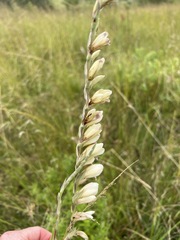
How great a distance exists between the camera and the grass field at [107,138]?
1.51 m

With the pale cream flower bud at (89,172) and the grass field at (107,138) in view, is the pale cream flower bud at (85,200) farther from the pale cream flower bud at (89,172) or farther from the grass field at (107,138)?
the grass field at (107,138)

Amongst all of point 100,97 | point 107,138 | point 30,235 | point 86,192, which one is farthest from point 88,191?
point 107,138

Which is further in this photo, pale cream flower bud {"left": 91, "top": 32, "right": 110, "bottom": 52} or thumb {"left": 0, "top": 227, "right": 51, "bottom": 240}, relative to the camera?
thumb {"left": 0, "top": 227, "right": 51, "bottom": 240}

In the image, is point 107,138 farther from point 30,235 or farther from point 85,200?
point 85,200

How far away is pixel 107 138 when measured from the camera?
6.74ft

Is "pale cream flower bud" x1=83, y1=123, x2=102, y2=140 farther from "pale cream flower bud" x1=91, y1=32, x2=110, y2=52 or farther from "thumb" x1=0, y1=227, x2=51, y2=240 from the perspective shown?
"thumb" x1=0, y1=227, x2=51, y2=240

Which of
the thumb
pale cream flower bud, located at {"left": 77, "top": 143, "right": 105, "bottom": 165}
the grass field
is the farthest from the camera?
the grass field

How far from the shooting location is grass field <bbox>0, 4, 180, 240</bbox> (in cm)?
151

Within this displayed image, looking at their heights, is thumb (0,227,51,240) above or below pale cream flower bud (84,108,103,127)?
below

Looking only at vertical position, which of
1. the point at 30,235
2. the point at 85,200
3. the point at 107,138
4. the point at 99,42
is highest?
the point at 99,42

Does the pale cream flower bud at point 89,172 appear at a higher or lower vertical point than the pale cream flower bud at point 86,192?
higher

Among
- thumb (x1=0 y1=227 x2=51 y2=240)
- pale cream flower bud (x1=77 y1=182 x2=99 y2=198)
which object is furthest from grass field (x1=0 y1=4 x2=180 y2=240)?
pale cream flower bud (x1=77 y1=182 x2=99 y2=198)

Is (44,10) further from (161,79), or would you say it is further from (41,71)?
(161,79)

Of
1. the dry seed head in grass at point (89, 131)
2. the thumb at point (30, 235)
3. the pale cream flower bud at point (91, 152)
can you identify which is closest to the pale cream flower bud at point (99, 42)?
the dry seed head in grass at point (89, 131)
